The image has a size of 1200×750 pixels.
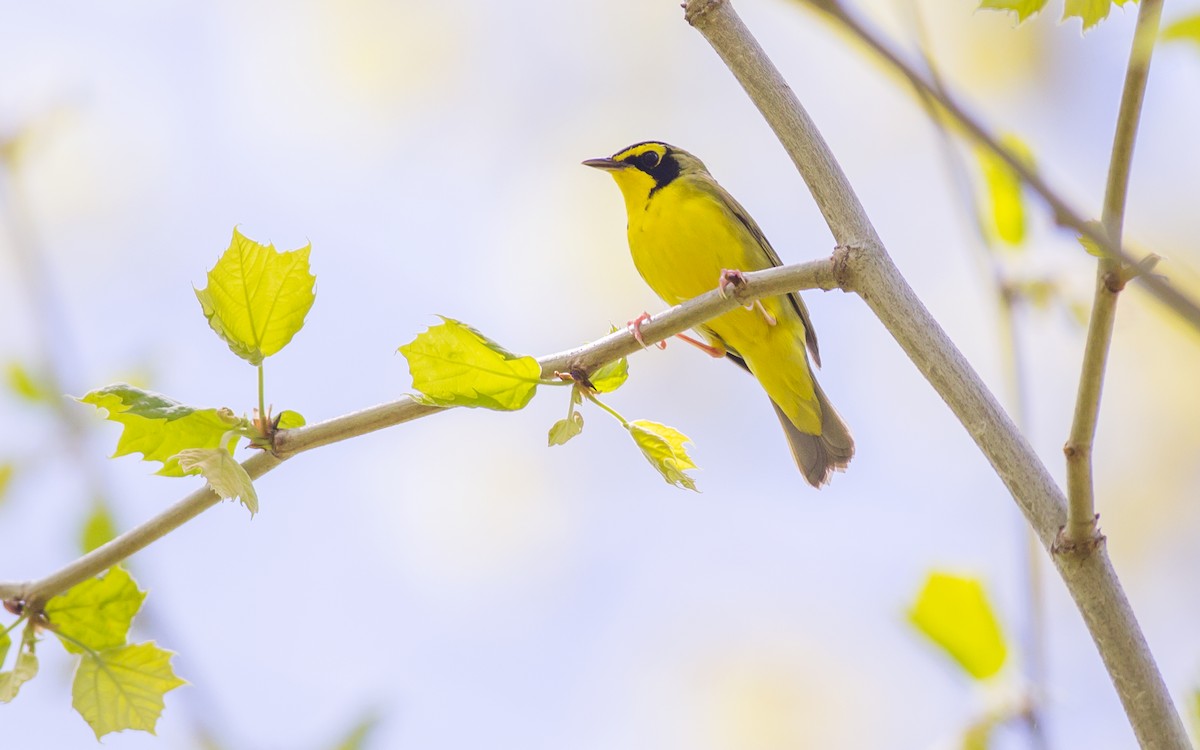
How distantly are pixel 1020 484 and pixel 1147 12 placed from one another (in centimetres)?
62

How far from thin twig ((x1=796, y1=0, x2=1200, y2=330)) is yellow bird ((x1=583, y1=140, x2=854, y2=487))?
11.3ft

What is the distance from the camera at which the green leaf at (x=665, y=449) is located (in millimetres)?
1810

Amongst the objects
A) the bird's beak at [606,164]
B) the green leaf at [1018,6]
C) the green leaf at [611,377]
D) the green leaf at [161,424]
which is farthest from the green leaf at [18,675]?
the bird's beak at [606,164]

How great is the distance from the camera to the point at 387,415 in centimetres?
169

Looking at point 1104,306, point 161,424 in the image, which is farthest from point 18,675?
point 1104,306

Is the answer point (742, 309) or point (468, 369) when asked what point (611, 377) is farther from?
point (742, 309)

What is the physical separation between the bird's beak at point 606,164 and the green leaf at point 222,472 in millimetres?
3734

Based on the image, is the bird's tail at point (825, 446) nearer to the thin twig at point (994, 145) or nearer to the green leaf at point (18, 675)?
the green leaf at point (18, 675)

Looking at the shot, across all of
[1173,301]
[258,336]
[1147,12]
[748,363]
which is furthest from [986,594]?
[748,363]

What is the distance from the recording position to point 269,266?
6.15ft

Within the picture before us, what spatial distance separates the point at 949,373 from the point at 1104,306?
10.3 inches

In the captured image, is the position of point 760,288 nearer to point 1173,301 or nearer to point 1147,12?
point 1147,12

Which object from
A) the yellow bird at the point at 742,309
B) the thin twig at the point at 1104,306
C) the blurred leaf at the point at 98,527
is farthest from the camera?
the yellow bird at the point at 742,309

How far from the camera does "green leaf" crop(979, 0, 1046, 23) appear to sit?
1431mm
